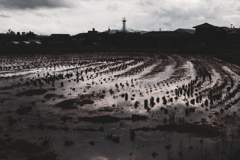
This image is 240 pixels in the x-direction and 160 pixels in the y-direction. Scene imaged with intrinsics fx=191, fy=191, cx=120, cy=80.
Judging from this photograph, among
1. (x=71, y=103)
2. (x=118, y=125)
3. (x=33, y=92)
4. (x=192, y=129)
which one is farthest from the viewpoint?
(x=33, y=92)

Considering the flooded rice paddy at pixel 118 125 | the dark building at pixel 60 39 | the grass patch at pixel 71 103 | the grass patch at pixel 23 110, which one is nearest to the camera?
the flooded rice paddy at pixel 118 125

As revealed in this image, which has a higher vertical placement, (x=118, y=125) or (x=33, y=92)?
(x=33, y=92)

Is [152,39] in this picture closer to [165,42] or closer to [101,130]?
[165,42]

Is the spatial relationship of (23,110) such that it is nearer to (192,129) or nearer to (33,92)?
(33,92)

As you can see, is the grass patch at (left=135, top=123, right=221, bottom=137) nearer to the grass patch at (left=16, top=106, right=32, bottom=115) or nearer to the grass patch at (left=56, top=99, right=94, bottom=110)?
the grass patch at (left=56, top=99, right=94, bottom=110)

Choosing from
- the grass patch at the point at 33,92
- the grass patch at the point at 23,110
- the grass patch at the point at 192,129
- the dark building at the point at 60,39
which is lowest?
the grass patch at the point at 192,129

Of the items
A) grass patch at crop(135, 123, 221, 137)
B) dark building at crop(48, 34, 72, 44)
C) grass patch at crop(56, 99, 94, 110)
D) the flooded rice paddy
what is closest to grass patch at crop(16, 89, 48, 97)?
the flooded rice paddy

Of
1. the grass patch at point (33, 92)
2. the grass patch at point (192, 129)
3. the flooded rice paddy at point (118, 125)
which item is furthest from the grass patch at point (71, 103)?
the grass patch at point (192, 129)

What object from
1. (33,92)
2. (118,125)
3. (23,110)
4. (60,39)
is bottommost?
(118,125)

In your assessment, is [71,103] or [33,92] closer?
[71,103]

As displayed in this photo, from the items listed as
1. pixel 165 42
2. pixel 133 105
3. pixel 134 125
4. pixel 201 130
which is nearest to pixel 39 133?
pixel 134 125

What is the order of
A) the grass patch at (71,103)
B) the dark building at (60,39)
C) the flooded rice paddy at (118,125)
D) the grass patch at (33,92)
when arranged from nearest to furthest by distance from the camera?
1. the flooded rice paddy at (118,125)
2. the grass patch at (71,103)
3. the grass patch at (33,92)
4. the dark building at (60,39)

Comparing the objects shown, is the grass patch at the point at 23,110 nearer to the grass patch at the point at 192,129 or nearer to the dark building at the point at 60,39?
the grass patch at the point at 192,129

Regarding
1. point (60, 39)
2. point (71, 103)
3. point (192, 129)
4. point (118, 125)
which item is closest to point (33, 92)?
point (71, 103)
